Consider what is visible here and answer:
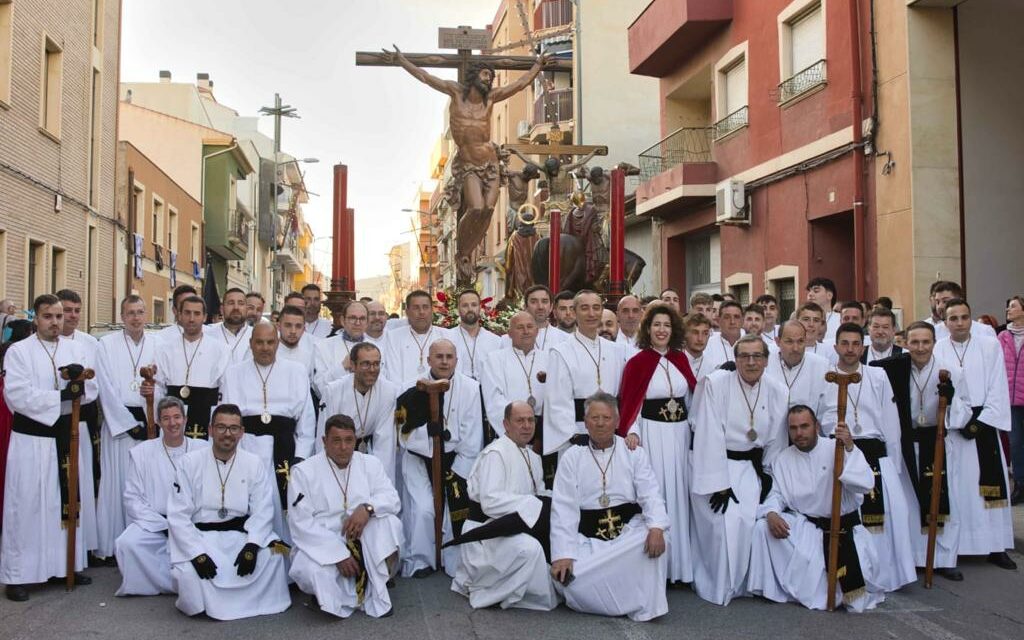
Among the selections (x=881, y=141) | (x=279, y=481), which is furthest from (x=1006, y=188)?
(x=279, y=481)

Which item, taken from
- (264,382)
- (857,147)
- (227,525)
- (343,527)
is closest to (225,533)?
(227,525)

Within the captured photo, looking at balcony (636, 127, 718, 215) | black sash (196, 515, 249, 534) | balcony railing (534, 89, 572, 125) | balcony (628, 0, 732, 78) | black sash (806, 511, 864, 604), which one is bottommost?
black sash (806, 511, 864, 604)

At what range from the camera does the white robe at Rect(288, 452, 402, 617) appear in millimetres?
5387

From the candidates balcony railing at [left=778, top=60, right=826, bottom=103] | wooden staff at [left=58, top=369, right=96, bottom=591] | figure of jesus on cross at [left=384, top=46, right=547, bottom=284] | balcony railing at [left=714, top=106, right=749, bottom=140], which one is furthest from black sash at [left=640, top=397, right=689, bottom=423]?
balcony railing at [left=714, top=106, right=749, bottom=140]

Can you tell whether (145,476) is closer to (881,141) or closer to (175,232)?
(881,141)

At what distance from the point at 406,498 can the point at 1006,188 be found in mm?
8403

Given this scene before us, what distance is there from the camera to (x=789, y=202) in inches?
542

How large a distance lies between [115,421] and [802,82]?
34.1 ft

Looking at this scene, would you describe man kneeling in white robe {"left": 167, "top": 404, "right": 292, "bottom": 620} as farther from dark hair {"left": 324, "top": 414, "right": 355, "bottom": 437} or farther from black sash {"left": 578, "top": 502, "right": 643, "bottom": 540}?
black sash {"left": 578, "top": 502, "right": 643, "bottom": 540}

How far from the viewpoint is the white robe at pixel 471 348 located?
785cm

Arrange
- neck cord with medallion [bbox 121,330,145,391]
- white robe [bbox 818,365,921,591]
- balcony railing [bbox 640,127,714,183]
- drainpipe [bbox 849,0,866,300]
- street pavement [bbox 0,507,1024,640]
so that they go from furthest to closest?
balcony railing [bbox 640,127,714,183] < drainpipe [bbox 849,0,866,300] < neck cord with medallion [bbox 121,330,145,391] < white robe [bbox 818,365,921,591] < street pavement [bbox 0,507,1024,640]

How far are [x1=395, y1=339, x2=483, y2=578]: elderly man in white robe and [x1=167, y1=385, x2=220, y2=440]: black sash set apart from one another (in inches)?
56.2

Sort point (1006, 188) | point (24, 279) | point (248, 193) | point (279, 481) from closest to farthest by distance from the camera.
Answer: point (279, 481) < point (1006, 188) < point (24, 279) < point (248, 193)

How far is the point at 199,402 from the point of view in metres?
6.90
